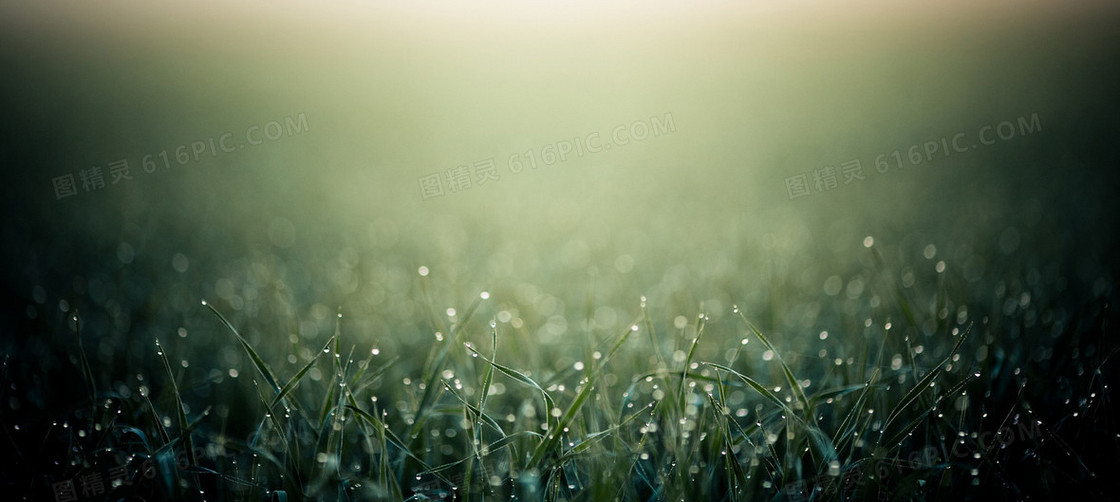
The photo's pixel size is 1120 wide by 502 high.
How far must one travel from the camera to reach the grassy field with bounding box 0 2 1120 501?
0.84 meters

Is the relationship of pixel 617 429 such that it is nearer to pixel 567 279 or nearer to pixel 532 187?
pixel 567 279

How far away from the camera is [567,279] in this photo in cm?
183

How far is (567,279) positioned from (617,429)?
3.35ft

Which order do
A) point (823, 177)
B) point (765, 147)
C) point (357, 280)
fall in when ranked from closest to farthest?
point (357, 280)
point (823, 177)
point (765, 147)

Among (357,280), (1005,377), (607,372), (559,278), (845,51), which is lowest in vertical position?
(1005,377)

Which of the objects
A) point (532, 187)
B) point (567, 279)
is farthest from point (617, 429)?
point (532, 187)

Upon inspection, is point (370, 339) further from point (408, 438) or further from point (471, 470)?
point (471, 470)

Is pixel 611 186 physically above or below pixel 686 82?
below

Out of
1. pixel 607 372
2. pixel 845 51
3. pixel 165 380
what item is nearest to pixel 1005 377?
pixel 607 372

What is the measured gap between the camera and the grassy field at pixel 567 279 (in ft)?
2.75

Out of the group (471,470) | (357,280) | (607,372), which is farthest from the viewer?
(357,280)

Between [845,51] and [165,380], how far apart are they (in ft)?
16.2

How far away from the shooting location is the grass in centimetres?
80

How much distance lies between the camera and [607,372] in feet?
3.81
